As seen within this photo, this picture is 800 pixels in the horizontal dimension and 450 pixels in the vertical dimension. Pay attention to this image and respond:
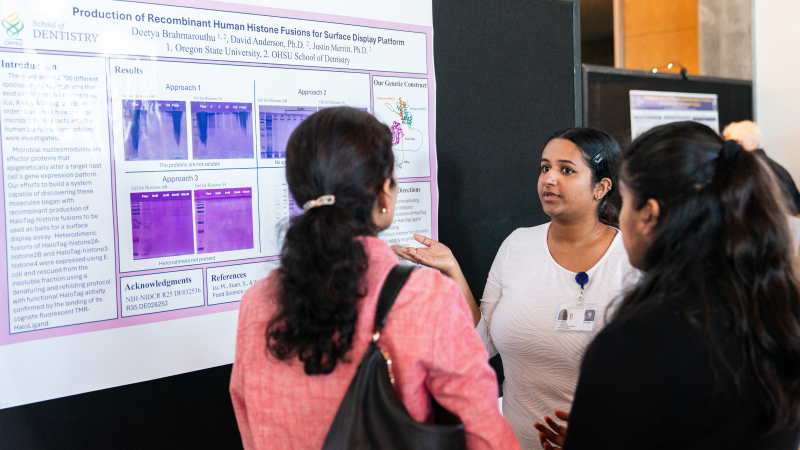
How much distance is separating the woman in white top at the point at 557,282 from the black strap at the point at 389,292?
84cm

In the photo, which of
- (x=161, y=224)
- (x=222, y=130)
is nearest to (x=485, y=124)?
(x=222, y=130)

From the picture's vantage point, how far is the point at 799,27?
12.9ft

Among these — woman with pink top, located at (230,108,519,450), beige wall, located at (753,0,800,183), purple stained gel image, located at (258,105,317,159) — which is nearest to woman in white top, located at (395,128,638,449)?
purple stained gel image, located at (258,105,317,159)

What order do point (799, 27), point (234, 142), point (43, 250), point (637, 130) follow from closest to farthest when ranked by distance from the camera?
point (43, 250)
point (234, 142)
point (637, 130)
point (799, 27)

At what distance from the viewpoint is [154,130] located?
1.60 metres

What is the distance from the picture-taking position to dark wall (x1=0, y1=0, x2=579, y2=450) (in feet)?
6.01

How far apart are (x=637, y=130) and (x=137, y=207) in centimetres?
278

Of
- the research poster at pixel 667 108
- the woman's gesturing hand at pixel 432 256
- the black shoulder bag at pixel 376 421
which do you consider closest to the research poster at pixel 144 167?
the woman's gesturing hand at pixel 432 256

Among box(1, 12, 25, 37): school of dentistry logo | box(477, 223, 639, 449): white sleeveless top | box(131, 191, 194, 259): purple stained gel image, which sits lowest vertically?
box(477, 223, 639, 449): white sleeveless top

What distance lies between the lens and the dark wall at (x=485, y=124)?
183cm

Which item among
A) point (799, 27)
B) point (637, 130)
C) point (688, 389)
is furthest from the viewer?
point (799, 27)

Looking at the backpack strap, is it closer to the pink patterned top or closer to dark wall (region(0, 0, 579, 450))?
the pink patterned top

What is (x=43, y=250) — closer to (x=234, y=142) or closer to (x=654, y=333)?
(x=234, y=142)

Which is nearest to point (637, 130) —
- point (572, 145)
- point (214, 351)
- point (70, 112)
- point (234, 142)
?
point (572, 145)
